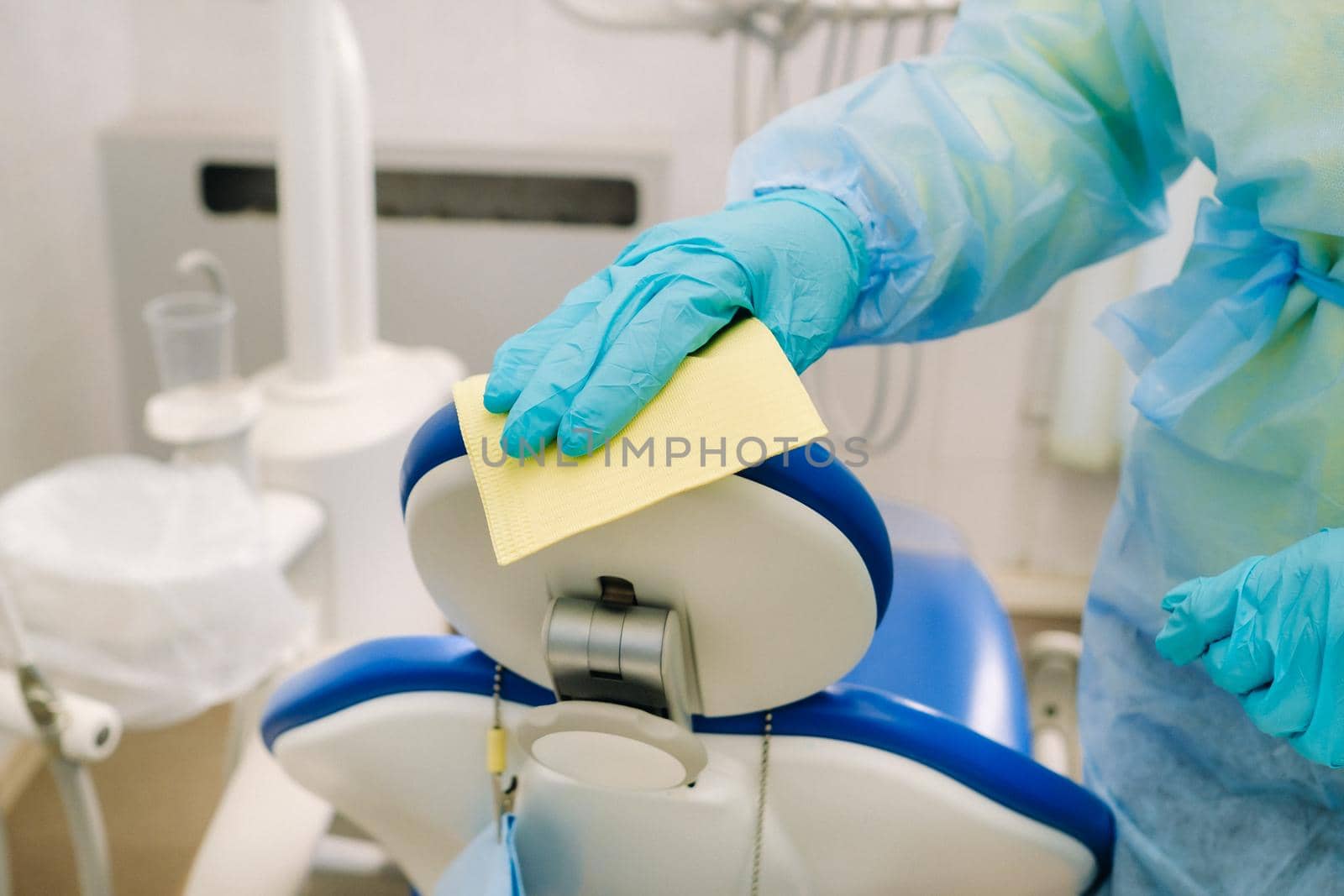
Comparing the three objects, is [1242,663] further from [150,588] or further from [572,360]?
[150,588]

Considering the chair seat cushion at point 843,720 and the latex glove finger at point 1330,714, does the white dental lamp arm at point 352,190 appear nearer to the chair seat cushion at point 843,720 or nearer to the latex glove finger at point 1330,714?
the chair seat cushion at point 843,720

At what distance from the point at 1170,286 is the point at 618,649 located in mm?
440

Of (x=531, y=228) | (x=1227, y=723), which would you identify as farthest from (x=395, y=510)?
(x=1227, y=723)

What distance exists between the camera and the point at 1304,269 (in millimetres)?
617

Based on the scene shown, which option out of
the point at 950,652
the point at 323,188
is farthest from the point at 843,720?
the point at 323,188

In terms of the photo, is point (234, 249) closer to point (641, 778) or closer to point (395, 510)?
point (395, 510)

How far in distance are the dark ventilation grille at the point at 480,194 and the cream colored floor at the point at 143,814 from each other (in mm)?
809

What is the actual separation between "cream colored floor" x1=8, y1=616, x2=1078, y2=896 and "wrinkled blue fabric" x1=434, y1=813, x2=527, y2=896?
1001mm

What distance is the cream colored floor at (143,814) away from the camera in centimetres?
142

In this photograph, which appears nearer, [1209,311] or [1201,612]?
[1201,612]

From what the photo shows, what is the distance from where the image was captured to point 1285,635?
1.69ft

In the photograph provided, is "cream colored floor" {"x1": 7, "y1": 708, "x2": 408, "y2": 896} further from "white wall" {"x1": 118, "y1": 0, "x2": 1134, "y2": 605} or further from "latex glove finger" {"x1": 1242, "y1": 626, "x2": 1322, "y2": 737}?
"latex glove finger" {"x1": 1242, "y1": 626, "x2": 1322, "y2": 737}

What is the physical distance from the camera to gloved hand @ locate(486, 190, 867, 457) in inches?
19.3

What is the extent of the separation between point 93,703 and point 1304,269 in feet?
2.97
